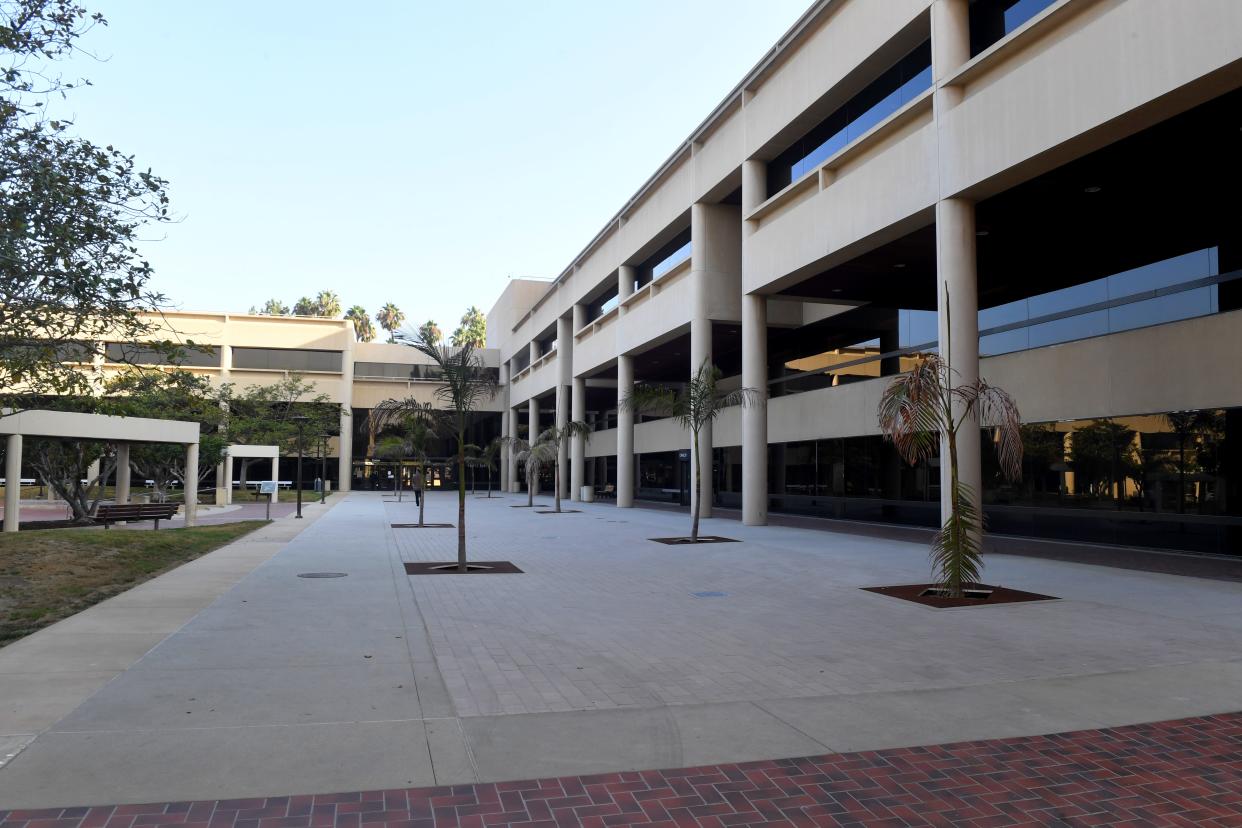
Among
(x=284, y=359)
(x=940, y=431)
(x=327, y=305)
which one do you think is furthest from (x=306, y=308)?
(x=940, y=431)

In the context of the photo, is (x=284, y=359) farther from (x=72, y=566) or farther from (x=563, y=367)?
(x=72, y=566)

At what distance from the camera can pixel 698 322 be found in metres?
28.9

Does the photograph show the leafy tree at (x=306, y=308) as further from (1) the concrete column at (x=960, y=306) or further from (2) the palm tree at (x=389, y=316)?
(1) the concrete column at (x=960, y=306)

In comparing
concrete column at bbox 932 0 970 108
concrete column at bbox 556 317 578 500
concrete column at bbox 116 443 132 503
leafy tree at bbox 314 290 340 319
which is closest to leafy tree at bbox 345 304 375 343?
leafy tree at bbox 314 290 340 319

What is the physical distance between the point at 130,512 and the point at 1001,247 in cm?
2313

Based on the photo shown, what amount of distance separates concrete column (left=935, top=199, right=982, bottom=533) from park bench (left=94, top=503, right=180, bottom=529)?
19.4 metres

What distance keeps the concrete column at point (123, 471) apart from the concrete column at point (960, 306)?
23335 mm

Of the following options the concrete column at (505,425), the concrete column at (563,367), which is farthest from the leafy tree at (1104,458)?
the concrete column at (505,425)

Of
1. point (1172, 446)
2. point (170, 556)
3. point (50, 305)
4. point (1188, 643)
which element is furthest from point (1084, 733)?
point (170, 556)

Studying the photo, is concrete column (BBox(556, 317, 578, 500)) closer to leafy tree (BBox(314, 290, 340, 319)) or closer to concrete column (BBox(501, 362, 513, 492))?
concrete column (BBox(501, 362, 513, 492))

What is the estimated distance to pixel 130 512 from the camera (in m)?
22.1

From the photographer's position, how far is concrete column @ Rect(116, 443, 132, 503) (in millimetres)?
26100

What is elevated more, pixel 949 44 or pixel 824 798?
pixel 949 44

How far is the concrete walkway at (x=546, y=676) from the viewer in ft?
15.9
